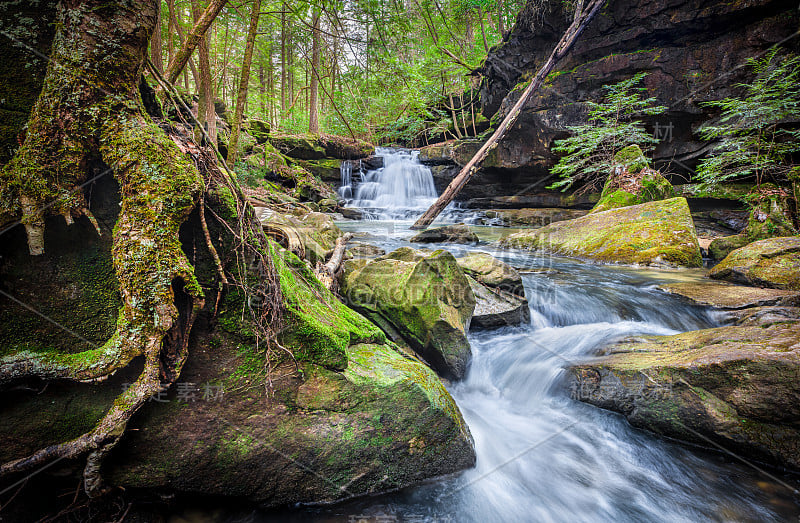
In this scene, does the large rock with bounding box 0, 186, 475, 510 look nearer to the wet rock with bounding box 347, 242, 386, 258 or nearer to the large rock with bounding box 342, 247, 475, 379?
the large rock with bounding box 342, 247, 475, 379

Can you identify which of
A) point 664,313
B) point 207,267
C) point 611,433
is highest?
point 207,267

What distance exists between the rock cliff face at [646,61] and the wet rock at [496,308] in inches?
368

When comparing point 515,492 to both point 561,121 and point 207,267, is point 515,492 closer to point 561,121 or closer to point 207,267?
point 207,267

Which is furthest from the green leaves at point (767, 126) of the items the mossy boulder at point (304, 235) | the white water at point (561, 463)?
the mossy boulder at point (304, 235)

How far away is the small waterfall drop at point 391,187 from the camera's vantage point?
588 inches

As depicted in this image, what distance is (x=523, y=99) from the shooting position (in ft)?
31.0

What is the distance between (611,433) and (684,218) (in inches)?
243

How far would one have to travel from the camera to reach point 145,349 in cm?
163

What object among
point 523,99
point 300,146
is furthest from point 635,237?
point 300,146

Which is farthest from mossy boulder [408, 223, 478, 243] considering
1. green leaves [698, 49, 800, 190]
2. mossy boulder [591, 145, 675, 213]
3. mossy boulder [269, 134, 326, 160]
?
mossy boulder [269, 134, 326, 160]

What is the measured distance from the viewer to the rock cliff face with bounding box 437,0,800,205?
352 inches

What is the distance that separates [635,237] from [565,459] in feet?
20.2

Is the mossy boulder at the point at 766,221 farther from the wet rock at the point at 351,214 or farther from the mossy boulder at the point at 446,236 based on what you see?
the wet rock at the point at 351,214

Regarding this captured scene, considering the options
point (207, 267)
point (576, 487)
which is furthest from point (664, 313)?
point (207, 267)
